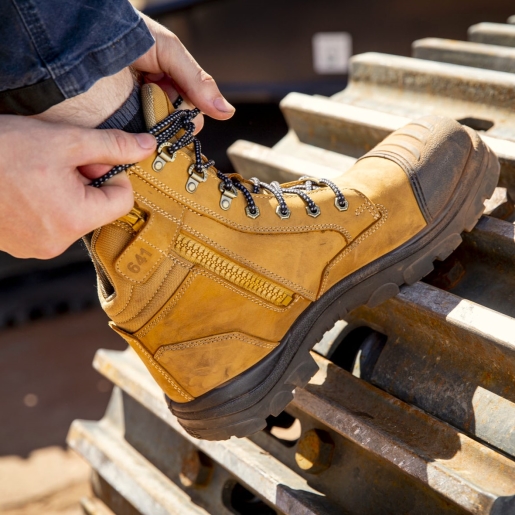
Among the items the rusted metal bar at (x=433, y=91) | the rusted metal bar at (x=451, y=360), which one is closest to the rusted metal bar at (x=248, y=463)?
the rusted metal bar at (x=451, y=360)

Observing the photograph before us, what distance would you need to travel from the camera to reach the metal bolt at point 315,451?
1390mm

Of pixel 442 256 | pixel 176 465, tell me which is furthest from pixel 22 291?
pixel 442 256

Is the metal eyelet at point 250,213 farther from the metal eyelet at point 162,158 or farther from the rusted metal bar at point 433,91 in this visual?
the rusted metal bar at point 433,91

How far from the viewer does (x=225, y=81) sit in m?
3.11

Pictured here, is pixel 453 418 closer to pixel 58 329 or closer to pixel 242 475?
pixel 242 475

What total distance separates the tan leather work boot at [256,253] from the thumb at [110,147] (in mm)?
44

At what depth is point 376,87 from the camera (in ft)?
6.77

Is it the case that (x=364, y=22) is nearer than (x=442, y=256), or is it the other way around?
(x=442, y=256)

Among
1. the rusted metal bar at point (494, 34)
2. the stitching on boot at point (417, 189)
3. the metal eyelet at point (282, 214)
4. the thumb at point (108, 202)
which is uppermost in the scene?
the thumb at point (108, 202)

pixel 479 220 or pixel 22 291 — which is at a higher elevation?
pixel 479 220

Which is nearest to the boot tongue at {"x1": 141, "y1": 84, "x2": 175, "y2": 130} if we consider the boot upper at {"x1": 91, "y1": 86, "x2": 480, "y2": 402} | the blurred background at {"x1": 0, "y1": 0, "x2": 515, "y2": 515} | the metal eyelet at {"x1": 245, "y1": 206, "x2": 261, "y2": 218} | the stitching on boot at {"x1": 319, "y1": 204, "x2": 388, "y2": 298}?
the boot upper at {"x1": 91, "y1": 86, "x2": 480, "y2": 402}

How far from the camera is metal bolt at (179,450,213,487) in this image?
5.27 ft

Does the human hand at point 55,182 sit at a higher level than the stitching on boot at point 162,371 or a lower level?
higher

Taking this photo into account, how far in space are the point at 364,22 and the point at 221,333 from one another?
2.27 meters
